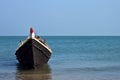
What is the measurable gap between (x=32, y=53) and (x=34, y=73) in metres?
Answer: 2.02

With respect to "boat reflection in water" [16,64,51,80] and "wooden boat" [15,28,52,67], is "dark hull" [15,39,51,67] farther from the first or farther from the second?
"boat reflection in water" [16,64,51,80]

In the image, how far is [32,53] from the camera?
27375 mm

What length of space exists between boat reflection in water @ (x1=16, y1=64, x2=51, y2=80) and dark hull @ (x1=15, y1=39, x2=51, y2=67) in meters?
0.56

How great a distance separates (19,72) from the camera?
87.9 ft

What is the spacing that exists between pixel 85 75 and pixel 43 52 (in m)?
5.17

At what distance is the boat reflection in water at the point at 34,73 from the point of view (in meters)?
24.0

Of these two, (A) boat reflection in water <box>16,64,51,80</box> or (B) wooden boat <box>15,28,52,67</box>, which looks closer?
(A) boat reflection in water <box>16,64,51,80</box>

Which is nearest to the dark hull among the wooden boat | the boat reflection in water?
the wooden boat

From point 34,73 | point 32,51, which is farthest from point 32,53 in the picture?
A: point 34,73

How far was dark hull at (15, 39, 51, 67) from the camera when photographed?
89.8 feet

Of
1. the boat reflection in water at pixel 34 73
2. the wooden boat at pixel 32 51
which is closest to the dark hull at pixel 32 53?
the wooden boat at pixel 32 51

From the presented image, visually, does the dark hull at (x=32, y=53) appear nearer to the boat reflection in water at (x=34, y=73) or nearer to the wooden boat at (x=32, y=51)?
the wooden boat at (x=32, y=51)

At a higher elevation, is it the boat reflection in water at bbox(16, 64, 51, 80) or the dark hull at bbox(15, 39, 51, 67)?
the dark hull at bbox(15, 39, 51, 67)

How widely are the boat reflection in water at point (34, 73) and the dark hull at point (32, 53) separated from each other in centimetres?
56
